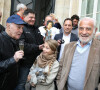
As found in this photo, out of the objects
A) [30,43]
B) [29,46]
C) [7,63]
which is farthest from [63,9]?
[7,63]

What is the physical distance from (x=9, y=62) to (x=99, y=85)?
133 cm

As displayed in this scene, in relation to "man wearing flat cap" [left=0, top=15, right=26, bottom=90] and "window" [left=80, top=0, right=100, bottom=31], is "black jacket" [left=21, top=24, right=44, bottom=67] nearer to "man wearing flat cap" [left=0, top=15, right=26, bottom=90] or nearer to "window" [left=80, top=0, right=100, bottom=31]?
"man wearing flat cap" [left=0, top=15, right=26, bottom=90]

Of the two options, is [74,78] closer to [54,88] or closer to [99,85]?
[99,85]

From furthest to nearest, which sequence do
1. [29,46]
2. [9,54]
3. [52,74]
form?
[29,46] → [52,74] → [9,54]

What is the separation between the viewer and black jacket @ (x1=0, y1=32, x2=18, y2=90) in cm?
220

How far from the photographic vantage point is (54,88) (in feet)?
10.3

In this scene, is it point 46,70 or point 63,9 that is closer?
point 46,70

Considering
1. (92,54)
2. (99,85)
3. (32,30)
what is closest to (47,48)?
(32,30)

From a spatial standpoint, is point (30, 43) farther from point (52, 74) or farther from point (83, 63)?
point (83, 63)

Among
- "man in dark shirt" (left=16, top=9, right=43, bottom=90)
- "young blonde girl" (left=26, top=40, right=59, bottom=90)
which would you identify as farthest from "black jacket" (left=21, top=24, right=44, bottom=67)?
"young blonde girl" (left=26, top=40, right=59, bottom=90)

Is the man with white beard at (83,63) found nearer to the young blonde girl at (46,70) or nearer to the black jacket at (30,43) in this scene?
the young blonde girl at (46,70)

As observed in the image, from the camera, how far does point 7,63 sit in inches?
86.3

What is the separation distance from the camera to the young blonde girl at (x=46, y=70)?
119 inches

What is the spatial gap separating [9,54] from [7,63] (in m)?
0.20
